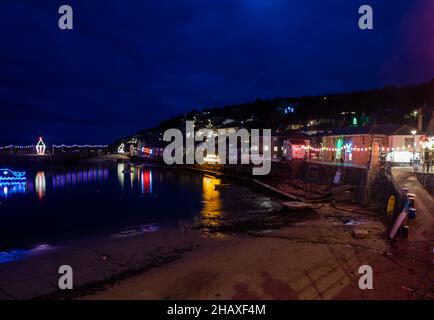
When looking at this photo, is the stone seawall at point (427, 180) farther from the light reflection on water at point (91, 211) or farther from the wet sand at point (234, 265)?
the light reflection on water at point (91, 211)

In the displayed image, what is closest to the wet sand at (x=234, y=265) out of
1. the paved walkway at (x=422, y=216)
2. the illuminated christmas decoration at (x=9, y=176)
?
the paved walkway at (x=422, y=216)

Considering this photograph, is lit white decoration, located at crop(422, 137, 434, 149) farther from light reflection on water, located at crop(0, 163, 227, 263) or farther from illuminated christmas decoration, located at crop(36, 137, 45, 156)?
illuminated christmas decoration, located at crop(36, 137, 45, 156)

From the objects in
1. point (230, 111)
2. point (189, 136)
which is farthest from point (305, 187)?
point (230, 111)

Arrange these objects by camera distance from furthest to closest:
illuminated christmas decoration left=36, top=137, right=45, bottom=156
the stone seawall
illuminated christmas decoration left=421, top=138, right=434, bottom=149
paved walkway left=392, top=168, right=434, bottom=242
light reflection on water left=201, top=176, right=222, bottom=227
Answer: illuminated christmas decoration left=36, top=137, right=45, bottom=156
illuminated christmas decoration left=421, top=138, right=434, bottom=149
light reflection on water left=201, top=176, right=222, bottom=227
the stone seawall
paved walkway left=392, top=168, right=434, bottom=242

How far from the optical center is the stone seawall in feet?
59.6

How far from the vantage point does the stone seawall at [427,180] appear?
1817 centimetres

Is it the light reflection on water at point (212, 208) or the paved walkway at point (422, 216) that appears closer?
the paved walkway at point (422, 216)

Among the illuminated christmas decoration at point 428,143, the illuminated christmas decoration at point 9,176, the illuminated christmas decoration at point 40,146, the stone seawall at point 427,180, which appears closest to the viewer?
the stone seawall at point 427,180

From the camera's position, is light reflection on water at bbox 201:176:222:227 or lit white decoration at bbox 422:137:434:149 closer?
light reflection on water at bbox 201:176:222:227

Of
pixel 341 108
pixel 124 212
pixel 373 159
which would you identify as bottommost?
pixel 124 212

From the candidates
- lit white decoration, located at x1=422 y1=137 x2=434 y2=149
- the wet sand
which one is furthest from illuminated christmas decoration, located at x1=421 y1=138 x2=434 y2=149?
the wet sand

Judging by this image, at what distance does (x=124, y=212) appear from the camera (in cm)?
2727

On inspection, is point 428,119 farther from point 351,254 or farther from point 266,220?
point 351,254

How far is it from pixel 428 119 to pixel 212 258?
105 ft
